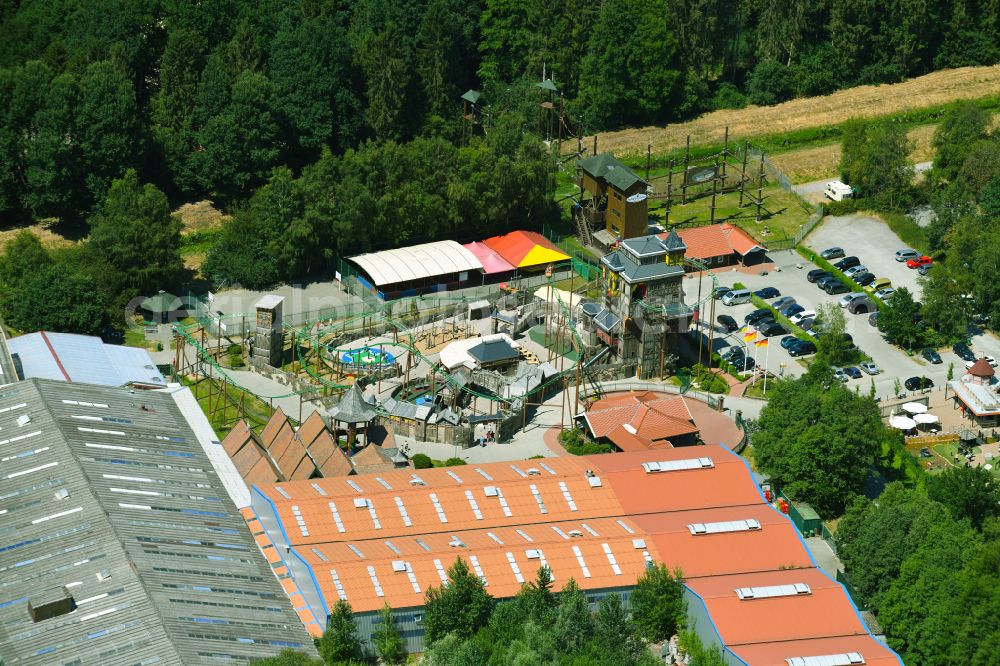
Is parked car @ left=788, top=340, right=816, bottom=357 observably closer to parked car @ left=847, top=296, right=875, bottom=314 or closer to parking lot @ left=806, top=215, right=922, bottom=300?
parked car @ left=847, top=296, right=875, bottom=314

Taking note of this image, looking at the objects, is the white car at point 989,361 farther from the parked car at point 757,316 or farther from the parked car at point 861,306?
the parked car at point 757,316

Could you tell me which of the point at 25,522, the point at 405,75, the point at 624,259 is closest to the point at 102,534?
the point at 25,522

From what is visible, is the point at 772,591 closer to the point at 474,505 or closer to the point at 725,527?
the point at 725,527

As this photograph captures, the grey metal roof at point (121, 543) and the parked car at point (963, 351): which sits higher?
the grey metal roof at point (121, 543)

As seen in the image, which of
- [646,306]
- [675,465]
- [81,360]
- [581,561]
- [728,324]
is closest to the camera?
[581,561]

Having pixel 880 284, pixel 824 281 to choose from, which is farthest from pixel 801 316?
pixel 880 284

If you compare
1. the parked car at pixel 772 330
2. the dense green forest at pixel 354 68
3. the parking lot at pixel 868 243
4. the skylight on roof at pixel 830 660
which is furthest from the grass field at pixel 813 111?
the skylight on roof at pixel 830 660

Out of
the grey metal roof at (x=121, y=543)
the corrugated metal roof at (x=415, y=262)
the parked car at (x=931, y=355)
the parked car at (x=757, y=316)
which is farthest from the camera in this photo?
the corrugated metal roof at (x=415, y=262)

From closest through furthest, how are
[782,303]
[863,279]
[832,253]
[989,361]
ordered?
[989,361]
[782,303]
[863,279]
[832,253]
